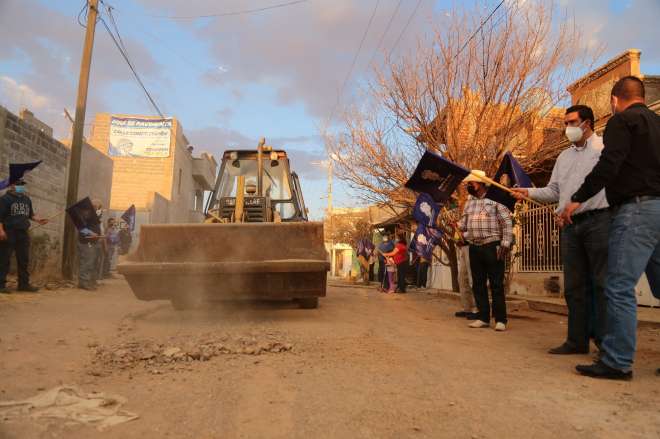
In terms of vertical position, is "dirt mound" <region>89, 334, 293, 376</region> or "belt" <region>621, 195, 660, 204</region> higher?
"belt" <region>621, 195, 660, 204</region>

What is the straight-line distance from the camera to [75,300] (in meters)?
7.59

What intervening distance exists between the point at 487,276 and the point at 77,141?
9563 mm

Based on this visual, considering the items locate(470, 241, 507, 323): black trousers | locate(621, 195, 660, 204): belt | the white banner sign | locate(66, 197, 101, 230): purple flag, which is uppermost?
the white banner sign

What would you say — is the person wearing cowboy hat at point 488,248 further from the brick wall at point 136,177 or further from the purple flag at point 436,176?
the brick wall at point 136,177

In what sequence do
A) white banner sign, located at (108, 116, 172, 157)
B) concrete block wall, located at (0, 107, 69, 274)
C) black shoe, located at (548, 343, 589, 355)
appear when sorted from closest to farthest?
black shoe, located at (548, 343, 589, 355) < concrete block wall, located at (0, 107, 69, 274) < white banner sign, located at (108, 116, 172, 157)

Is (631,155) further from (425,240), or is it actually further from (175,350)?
(425,240)

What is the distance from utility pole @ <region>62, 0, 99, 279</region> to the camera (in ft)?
35.1

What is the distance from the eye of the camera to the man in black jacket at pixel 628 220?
3197 mm

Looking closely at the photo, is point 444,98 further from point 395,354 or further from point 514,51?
point 395,354

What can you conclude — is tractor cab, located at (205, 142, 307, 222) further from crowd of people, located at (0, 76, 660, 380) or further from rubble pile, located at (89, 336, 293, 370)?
rubble pile, located at (89, 336, 293, 370)

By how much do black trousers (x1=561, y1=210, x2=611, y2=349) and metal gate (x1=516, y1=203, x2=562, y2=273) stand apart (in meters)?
6.69

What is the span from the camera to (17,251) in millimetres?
7727

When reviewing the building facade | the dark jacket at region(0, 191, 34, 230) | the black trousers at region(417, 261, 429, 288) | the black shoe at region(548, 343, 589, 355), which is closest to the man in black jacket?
the black shoe at region(548, 343, 589, 355)

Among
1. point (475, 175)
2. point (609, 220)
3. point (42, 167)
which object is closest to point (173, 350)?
point (475, 175)
